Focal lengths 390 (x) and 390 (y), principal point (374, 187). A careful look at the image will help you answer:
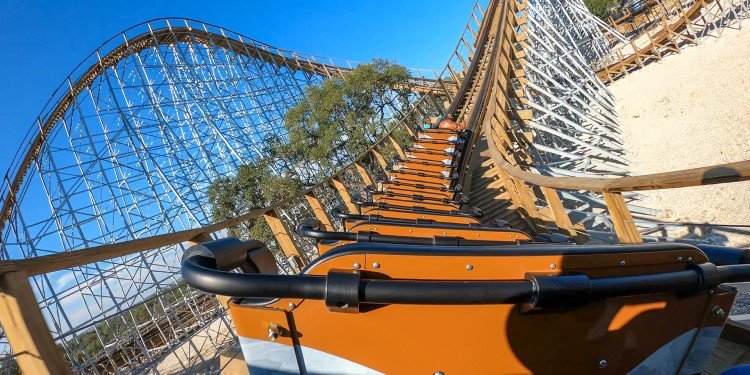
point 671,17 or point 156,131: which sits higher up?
point 156,131

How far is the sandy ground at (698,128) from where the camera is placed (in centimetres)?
402

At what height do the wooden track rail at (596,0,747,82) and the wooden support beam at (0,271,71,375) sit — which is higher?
the wooden support beam at (0,271,71,375)

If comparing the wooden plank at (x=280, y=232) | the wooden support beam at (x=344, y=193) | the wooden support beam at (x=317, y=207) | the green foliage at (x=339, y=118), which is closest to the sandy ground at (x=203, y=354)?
the wooden plank at (x=280, y=232)

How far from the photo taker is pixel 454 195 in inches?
181

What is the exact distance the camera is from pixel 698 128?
19.9 feet

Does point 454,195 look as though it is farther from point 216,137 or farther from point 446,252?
point 216,137

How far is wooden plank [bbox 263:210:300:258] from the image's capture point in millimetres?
3047

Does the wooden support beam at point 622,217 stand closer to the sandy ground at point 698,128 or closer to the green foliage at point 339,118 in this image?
the sandy ground at point 698,128

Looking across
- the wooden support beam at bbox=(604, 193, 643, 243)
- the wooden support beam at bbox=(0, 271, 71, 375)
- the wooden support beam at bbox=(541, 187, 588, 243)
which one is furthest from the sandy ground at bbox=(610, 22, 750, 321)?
the wooden support beam at bbox=(0, 271, 71, 375)

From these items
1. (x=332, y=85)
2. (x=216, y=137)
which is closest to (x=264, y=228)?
(x=216, y=137)

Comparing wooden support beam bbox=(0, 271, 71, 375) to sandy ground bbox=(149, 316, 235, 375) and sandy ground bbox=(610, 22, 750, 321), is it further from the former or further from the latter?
sandy ground bbox=(149, 316, 235, 375)

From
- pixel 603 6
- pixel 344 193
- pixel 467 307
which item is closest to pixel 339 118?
pixel 344 193

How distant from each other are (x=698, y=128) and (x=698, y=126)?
0.30ft

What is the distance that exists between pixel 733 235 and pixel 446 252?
4.12 metres
